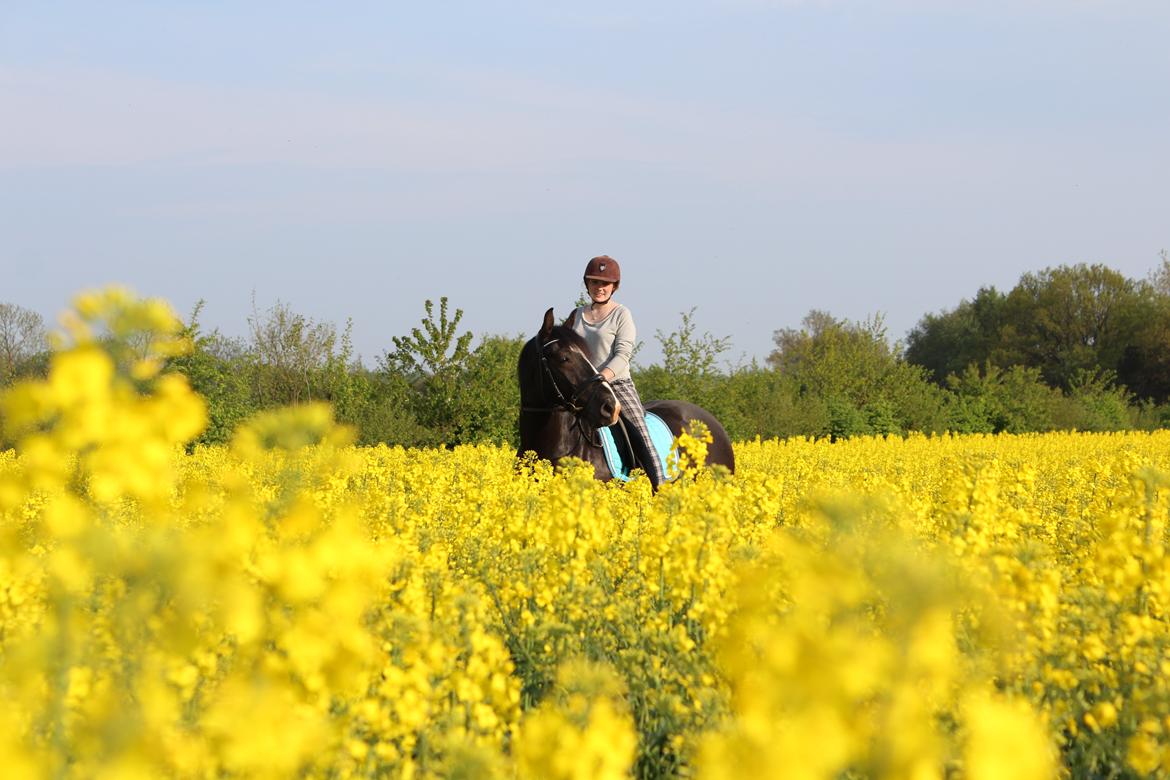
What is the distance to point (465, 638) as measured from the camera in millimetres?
3734

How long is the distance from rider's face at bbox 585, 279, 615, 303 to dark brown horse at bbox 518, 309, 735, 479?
43 centimetres

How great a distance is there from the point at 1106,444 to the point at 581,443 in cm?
1965

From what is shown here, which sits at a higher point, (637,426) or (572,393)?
(572,393)

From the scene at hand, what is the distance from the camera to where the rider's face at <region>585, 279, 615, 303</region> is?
9430mm

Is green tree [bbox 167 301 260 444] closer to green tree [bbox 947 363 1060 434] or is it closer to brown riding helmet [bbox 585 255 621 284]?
brown riding helmet [bbox 585 255 621 284]

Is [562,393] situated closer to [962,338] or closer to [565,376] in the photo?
[565,376]

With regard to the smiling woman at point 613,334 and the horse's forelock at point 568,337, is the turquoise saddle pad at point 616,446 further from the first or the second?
the horse's forelock at point 568,337

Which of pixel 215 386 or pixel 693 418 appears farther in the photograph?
pixel 215 386

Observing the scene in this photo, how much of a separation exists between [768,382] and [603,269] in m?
20.7

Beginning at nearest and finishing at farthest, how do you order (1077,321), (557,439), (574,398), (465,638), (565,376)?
(465,638)
(565,376)
(574,398)
(557,439)
(1077,321)

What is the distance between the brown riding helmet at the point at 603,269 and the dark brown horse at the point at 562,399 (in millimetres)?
503

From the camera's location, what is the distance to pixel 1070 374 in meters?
59.3

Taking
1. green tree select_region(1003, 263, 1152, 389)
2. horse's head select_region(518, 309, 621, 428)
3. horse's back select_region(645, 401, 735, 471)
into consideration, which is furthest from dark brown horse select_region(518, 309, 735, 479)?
green tree select_region(1003, 263, 1152, 389)

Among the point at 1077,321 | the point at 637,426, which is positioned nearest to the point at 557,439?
the point at 637,426
